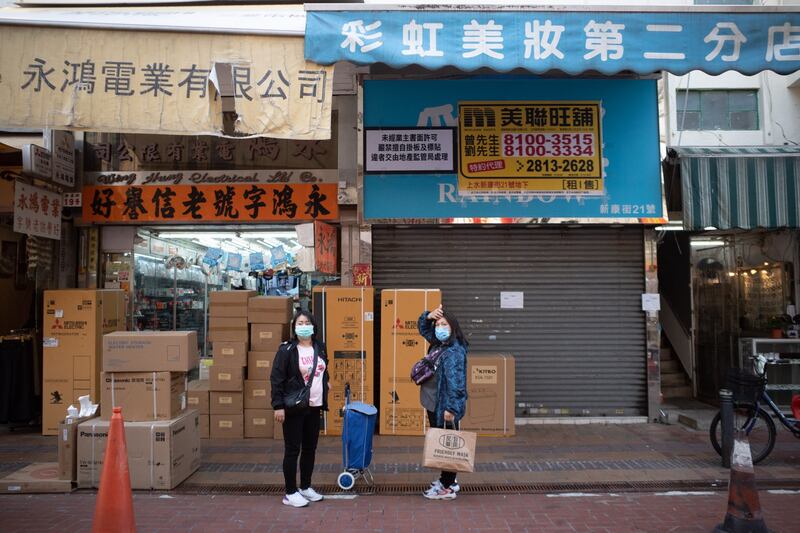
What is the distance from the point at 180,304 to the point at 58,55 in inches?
182

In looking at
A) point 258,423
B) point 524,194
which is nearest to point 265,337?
point 258,423

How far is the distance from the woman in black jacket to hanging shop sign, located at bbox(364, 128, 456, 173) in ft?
12.3

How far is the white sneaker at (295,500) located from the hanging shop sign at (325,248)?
12.1 ft

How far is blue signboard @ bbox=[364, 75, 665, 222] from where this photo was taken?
8852 mm

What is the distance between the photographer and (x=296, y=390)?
5.64 m

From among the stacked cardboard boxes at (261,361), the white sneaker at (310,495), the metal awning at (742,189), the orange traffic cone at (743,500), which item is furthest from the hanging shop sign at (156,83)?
the metal awning at (742,189)

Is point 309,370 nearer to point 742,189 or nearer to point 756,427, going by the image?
point 756,427

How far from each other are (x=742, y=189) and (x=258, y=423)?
7.69 meters

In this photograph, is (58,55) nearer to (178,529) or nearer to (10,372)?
(10,372)

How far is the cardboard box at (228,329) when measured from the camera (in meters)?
8.12

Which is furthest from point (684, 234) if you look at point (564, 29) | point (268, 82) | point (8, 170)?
point (8, 170)

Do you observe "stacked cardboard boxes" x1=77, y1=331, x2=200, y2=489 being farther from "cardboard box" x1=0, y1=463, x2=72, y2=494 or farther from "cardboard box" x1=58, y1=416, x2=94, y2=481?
"cardboard box" x1=0, y1=463, x2=72, y2=494

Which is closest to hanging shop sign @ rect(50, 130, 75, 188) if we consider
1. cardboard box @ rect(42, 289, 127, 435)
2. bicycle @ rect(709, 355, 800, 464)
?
cardboard box @ rect(42, 289, 127, 435)

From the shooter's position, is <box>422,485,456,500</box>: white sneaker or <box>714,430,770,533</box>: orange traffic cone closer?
<box>714,430,770,533</box>: orange traffic cone
